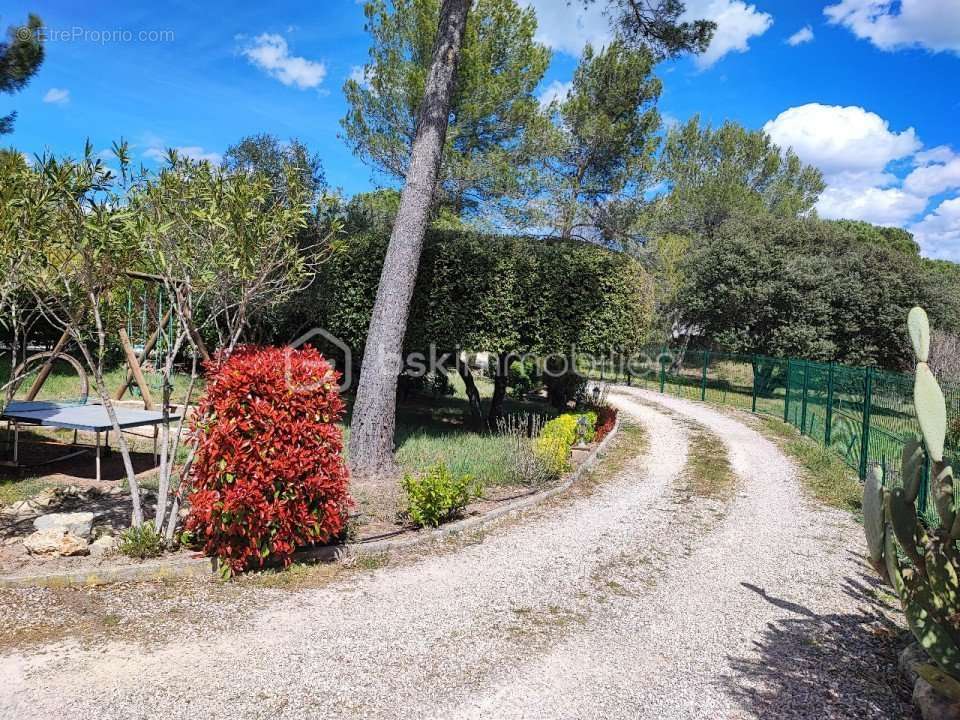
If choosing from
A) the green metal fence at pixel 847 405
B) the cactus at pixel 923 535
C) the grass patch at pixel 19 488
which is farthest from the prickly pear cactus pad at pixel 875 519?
the grass patch at pixel 19 488

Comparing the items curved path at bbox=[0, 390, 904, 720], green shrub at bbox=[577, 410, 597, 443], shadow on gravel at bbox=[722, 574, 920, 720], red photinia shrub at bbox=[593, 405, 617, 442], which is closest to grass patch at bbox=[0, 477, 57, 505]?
curved path at bbox=[0, 390, 904, 720]

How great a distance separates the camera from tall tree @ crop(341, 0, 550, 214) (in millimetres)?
16469

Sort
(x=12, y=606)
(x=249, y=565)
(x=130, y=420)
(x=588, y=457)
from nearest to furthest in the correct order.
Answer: (x=12, y=606) < (x=249, y=565) < (x=130, y=420) < (x=588, y=457)

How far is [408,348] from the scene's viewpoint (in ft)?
36.6

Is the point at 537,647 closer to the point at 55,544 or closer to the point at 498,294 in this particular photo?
the point at 55,544

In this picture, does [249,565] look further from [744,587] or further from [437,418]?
[437,418]

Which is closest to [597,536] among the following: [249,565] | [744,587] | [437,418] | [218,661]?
[744,587]

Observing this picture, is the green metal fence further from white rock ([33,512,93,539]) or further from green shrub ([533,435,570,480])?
white rock ([33,512,93,539])

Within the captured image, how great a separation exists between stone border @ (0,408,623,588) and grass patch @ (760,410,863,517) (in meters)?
4.55

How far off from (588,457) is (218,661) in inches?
292

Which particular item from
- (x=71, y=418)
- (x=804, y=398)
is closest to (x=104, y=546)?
(x=71, y=418)

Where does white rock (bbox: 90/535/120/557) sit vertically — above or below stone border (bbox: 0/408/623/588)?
above

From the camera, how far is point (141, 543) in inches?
191

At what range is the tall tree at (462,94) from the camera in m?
16.5
